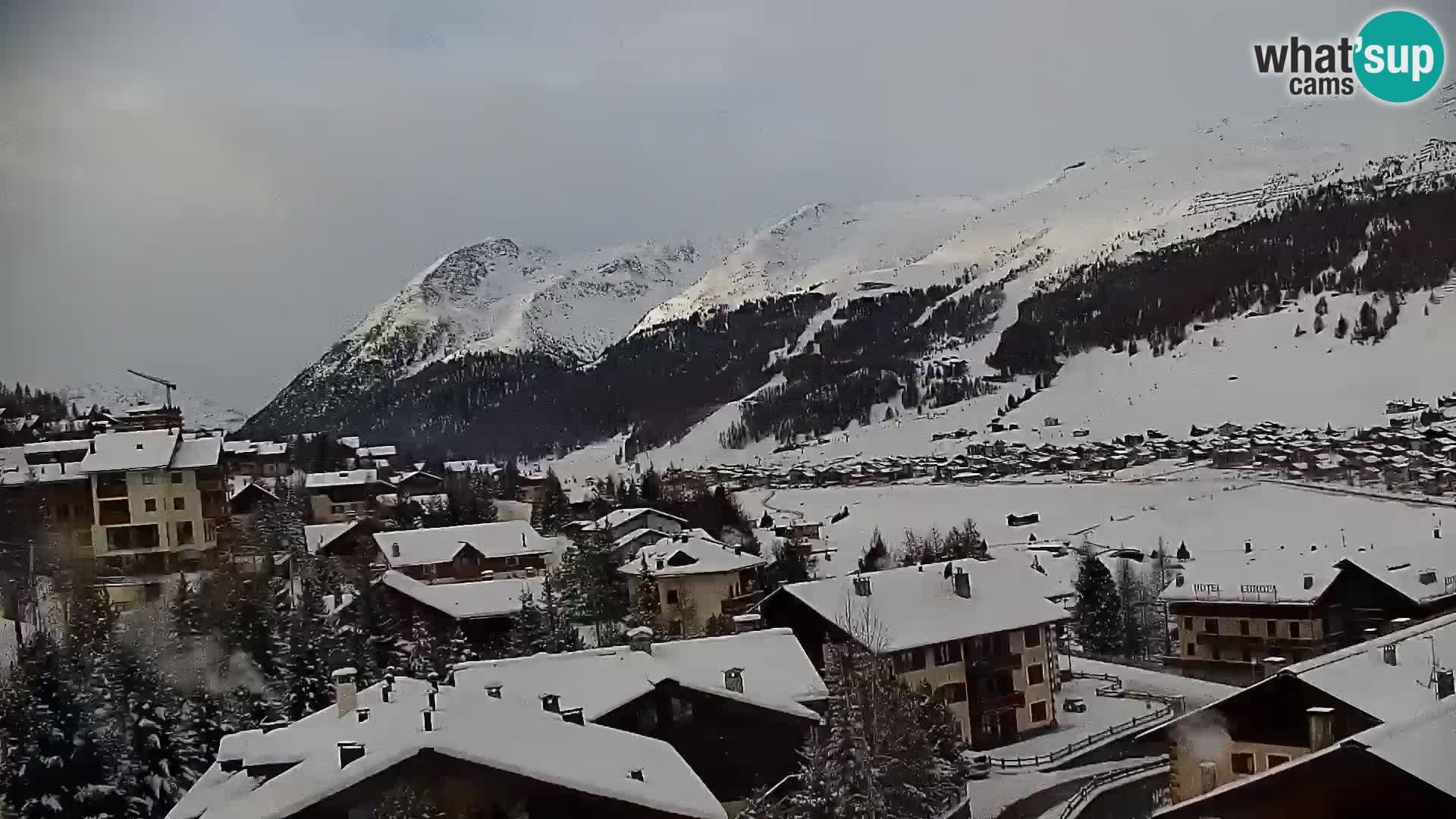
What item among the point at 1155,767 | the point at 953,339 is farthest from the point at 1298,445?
the point at 1155,767

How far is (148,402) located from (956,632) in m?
4.87

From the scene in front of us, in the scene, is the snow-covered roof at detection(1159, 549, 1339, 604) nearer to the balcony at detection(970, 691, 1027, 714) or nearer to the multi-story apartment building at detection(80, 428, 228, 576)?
the balcony at detection(970, 691, 1027, 714)

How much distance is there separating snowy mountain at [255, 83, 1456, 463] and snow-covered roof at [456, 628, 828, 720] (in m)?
1.82

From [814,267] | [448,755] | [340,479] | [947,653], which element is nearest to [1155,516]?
[947,653]

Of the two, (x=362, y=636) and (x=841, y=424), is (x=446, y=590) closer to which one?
(x=362, y=636)

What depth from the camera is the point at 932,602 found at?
765 cm

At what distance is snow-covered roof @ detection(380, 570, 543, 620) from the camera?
22.8 ft

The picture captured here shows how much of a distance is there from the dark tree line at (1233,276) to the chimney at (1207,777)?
26.0 feet

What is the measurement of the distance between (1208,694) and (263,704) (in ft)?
16.3

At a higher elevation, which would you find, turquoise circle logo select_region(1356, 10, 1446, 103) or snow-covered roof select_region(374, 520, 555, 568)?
turquoise circle logo select_region(1356, 10, 1446, 103)

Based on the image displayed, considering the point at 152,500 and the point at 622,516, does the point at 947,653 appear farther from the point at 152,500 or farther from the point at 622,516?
the point at 152,500

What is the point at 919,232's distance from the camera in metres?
10.7

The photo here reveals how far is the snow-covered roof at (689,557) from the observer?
8.37 meters

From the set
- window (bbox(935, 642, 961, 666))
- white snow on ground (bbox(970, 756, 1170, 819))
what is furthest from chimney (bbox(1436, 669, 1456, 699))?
window (bbox(935, 642, 961, 666))
